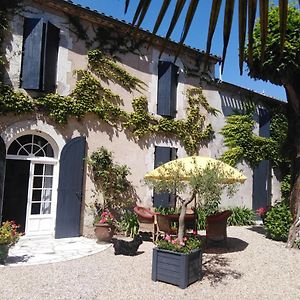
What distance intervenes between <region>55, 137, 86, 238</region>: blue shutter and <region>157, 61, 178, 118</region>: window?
317 cm

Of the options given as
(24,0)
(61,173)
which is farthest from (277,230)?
(24,0)

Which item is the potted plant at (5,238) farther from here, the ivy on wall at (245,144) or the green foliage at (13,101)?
the ivy on wall at (245,144)

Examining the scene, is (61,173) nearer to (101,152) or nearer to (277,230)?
(101,152)

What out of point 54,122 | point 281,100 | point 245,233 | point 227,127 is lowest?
point 245,233

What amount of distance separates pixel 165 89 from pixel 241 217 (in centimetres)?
556

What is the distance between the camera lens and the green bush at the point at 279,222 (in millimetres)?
9055

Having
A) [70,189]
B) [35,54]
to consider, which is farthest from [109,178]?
[35,54]

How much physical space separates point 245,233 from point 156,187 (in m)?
4.80

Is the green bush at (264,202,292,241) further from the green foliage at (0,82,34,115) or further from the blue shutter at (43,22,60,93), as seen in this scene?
the green foliage at (0,82,34,115)

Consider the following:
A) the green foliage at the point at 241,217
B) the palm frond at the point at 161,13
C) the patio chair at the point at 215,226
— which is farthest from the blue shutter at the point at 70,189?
the palm frond at the point at 161,13

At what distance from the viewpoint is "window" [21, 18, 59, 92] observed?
8.56 metres

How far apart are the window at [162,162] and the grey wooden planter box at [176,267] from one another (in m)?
5.18

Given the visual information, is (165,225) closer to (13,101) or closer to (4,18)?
(13,101)

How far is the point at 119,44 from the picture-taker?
413 inches
